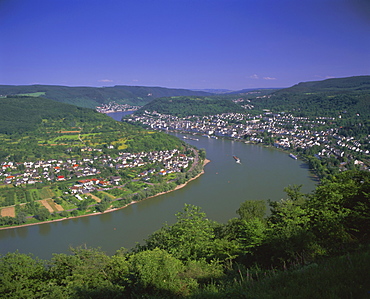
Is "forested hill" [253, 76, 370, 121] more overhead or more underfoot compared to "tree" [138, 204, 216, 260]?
more overhead

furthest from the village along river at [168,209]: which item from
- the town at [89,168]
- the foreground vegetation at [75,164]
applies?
the town at [89,168]

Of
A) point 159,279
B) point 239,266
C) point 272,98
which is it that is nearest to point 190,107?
point 272,98

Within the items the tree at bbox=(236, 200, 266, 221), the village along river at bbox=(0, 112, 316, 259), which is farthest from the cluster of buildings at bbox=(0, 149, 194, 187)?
the tree at bbox=(236, 200, 266, 221)

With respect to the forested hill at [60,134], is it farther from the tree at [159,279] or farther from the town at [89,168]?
the tree at [159,279]

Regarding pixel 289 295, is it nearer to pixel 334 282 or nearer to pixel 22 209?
pixel 334 282

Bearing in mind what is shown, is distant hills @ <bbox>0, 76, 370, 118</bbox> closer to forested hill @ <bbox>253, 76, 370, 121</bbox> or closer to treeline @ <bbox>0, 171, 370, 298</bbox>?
forested hill @ <bbox>253, 76, 370, 121</bbox>

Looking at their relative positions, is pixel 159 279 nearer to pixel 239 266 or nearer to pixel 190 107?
pixel 239 266
